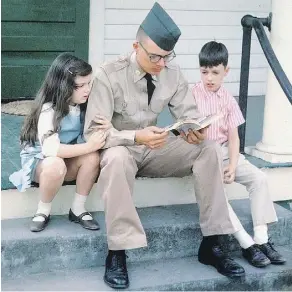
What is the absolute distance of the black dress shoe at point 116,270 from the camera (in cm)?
319

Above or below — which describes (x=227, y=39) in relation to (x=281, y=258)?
above

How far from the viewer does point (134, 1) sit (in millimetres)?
5477

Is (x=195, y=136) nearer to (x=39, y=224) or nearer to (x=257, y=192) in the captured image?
(x=257, y=192)

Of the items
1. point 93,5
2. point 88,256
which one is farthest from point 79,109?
point 93,5

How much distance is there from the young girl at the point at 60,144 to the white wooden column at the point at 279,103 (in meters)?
1.22

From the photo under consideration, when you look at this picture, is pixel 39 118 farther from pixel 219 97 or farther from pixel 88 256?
pixel 219 97

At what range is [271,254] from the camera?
360cm

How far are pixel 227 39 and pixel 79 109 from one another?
2.73 meters

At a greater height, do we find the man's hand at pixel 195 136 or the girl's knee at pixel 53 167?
the man's hand at pixel 195 136

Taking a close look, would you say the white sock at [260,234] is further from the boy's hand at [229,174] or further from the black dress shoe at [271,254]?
the boy's hand at [229,174]

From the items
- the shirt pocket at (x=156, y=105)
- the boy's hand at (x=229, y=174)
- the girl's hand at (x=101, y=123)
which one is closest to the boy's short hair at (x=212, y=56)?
the shirt pocket at (x=156, y=105)

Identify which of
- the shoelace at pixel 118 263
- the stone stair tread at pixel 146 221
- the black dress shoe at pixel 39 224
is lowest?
the shoelace at pixel 118 263

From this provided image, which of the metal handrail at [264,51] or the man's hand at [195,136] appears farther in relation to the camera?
the metal handrail at [264,51]

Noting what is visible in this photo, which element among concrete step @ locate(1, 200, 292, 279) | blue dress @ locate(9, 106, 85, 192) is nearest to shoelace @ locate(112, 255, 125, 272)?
concrete step @ locate(1, 200, 292, 279)
